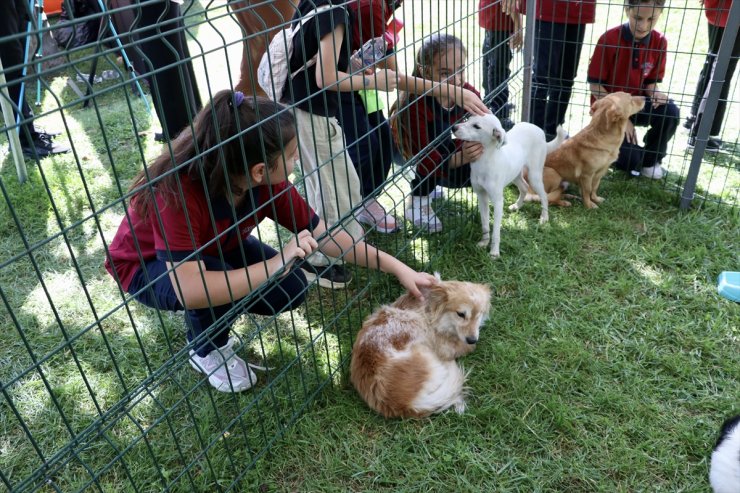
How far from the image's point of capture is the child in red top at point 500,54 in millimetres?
4426

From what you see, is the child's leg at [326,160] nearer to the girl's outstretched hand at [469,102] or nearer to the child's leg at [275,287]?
the child's leg at [275,287]

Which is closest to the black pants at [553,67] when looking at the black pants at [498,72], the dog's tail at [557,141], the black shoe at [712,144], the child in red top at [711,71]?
the black pants at [498,72]

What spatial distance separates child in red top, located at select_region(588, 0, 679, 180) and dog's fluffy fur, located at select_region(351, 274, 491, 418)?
254cm

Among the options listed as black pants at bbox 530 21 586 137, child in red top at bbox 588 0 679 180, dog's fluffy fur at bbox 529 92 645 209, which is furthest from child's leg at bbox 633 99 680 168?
black pants at bbox 530 21 586 137

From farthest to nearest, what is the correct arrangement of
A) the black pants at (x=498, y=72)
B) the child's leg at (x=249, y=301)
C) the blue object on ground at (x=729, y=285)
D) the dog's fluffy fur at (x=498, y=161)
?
the black pants at (x=498, y=72)
the dog's fluffy fur at (x=498, y=161)
the blue object on ground at (x=729, y=285)
the child's leg at (x=249, y=301)

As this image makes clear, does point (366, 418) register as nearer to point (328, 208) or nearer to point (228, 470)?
point (228, 470)

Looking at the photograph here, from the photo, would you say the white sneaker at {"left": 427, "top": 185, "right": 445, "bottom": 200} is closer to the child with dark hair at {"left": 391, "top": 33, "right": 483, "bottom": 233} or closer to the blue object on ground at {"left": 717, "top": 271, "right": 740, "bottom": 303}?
the child with dark hair at {"left": 391, "top": 33, "right": 483, "bottom": 233}

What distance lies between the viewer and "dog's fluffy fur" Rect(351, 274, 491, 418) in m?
2.61

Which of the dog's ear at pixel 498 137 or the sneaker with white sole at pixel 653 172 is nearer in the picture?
the dog's ear at pixel 498 137

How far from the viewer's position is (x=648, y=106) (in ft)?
15.5

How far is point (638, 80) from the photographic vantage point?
4664 mm

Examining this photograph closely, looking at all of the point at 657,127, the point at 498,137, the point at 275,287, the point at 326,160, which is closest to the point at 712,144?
the point at 657,127

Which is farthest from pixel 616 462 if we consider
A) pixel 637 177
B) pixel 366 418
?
pixel 637 177

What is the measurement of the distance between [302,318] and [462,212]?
57.8 inches
